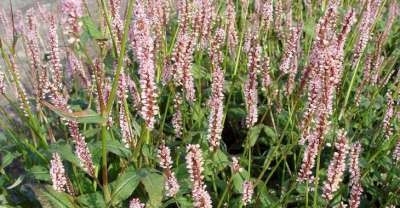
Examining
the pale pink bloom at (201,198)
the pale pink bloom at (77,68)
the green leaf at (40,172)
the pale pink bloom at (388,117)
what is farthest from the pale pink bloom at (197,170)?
the pale pink bloom at (77,68)

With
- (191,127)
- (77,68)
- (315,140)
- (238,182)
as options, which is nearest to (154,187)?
(238,182)

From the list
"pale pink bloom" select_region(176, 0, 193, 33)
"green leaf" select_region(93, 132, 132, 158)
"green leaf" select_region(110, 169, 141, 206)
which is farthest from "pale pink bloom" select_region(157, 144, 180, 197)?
"pale pink bloom" select_region(176, 0, 193, 33)

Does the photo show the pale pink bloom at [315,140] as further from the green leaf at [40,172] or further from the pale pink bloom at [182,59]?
the green leaf at [40,172]

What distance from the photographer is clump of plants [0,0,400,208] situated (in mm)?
1667

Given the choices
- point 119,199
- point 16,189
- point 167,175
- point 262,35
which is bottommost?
point 16,189

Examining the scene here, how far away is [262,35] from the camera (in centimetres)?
311

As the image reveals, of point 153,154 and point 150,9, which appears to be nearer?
point 153,154

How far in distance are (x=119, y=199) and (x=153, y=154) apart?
280mm

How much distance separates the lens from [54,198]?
6.81 feet

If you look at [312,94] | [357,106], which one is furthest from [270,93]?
[312,94]

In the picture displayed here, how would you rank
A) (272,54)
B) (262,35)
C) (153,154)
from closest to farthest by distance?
(153,154), (262,35), (272,54)

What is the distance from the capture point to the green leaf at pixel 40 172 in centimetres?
213

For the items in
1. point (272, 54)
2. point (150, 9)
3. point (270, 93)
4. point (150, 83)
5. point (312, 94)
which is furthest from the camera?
point (272, 54)

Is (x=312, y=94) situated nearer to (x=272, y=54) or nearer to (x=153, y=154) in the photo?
(x=153, y=154)
